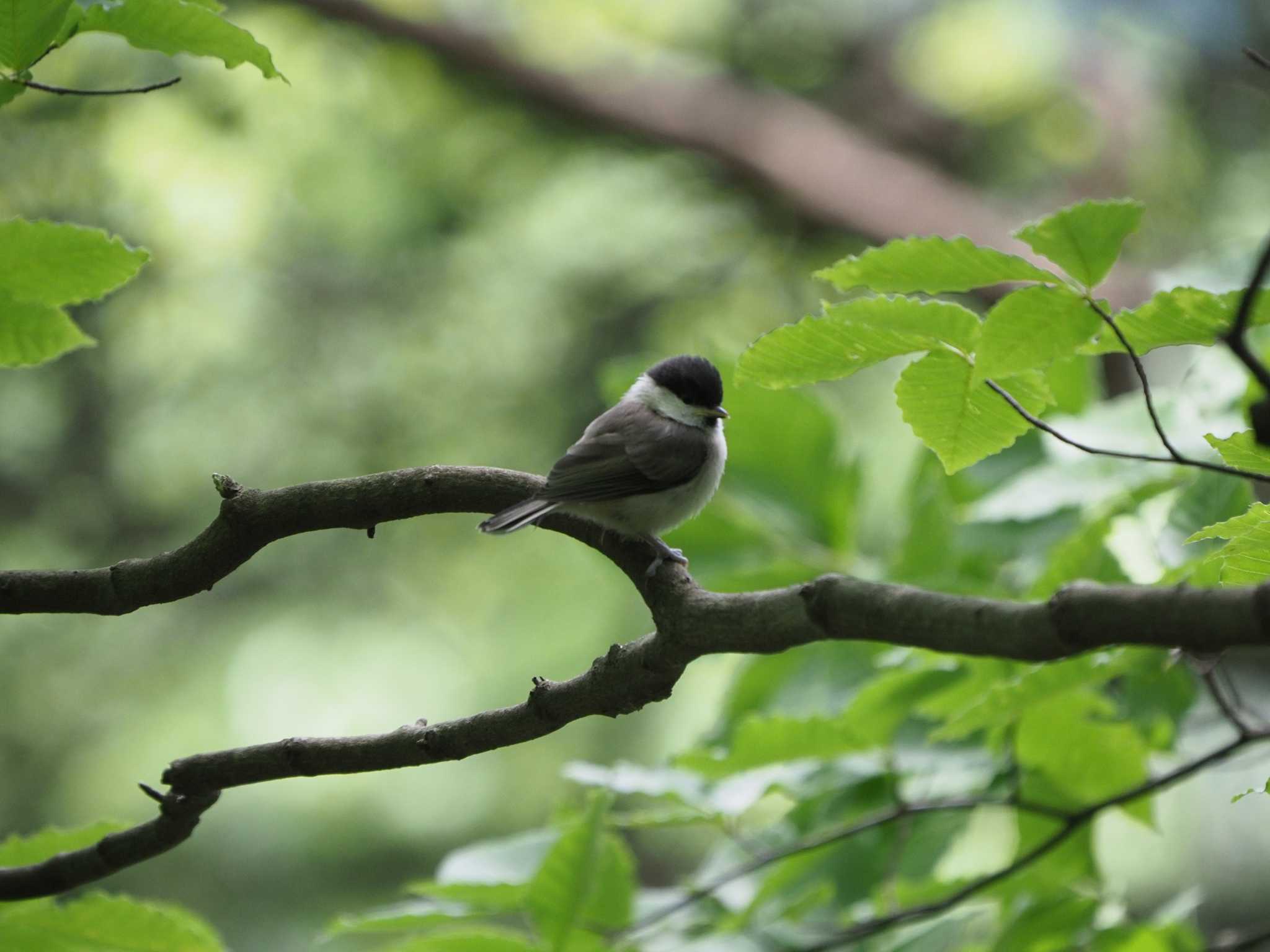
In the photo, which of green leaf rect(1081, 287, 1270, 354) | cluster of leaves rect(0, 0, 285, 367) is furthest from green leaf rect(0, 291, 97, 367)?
green leaf rect(1081, 287, 1270, 354)

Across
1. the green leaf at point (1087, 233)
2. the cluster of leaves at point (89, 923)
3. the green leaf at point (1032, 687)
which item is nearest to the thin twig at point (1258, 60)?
the green leaf at point (1087, 233)

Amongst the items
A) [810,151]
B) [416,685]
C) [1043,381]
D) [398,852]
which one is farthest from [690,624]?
[810,151]

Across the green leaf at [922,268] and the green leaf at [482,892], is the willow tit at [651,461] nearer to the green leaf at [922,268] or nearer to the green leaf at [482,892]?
the green leaf at [482,892]

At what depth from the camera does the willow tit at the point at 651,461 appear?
2.19 meters

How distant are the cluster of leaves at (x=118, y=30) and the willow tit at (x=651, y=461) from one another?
797 mm

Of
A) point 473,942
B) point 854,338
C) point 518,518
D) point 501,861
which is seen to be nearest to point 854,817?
point 501,861

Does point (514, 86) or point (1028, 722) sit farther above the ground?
point (514, 86)

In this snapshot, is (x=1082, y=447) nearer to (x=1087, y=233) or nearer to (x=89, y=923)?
(x=1087, y=233)

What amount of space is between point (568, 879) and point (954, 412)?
0.96 meters

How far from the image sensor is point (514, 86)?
587cm

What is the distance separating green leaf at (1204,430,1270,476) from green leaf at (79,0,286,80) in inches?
44.7

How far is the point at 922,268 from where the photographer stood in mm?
1234

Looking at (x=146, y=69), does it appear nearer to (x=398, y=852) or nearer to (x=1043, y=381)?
(x=398, y=852)

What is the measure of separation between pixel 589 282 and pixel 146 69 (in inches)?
86.7
